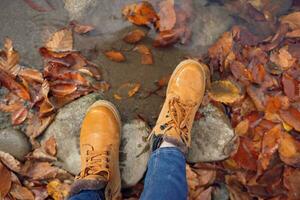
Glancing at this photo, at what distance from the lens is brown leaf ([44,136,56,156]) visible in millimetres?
2148

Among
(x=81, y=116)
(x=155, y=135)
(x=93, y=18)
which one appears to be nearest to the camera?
(x=155, y=135)

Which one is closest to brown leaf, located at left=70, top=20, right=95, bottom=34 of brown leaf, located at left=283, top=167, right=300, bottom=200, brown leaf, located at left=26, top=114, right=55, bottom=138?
brown leaf, located at left=26, top=114, right=55, bottom=138

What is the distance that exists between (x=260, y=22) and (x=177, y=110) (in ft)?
2.72

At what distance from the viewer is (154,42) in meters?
→ 2.36

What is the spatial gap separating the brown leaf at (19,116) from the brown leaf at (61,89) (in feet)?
0.63

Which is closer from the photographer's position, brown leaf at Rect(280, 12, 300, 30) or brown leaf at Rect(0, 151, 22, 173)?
brown leaf at Rect(0, 151, 22, 173)

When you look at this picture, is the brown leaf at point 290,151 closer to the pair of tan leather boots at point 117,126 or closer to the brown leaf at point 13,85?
the pair of tan leather boots at point 117,126

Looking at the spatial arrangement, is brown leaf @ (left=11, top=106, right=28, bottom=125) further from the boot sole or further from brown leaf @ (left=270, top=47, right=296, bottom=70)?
brown leaf @ (left=270, top=47, right=296, bottom=70)

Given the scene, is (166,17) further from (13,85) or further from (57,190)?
(57,190)

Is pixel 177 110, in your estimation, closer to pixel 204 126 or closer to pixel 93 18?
pixel 204 126

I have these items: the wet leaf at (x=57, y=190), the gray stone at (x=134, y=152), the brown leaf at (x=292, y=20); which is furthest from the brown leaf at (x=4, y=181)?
the brown leaf at (x=292, y=20)

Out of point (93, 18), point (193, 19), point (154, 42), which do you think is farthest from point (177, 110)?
point (93, 18)

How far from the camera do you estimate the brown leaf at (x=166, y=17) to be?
2357mm

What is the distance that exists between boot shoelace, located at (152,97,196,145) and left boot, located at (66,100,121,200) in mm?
284
